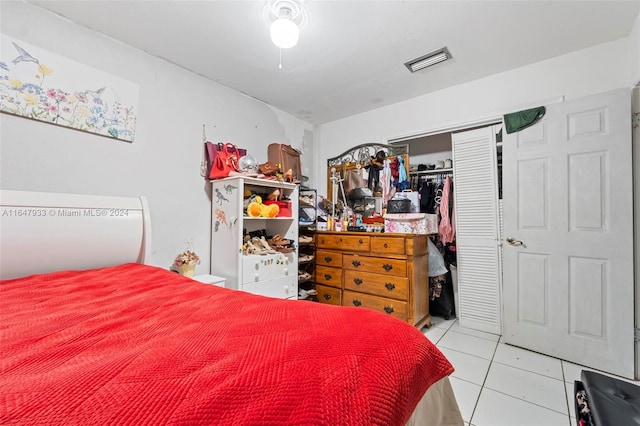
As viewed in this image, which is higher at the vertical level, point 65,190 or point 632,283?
point 65,190

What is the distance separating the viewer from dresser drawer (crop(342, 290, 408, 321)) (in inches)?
Answer: 97.0

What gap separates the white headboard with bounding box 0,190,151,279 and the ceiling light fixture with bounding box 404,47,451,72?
2561 millimetres

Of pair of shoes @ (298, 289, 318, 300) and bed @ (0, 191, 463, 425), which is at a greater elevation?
bed @ (0, 191, 463, 425)

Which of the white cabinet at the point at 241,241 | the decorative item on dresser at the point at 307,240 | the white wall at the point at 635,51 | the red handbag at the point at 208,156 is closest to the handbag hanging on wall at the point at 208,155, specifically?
the red handbag at the point at 208,156

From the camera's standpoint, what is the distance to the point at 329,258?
3.02m

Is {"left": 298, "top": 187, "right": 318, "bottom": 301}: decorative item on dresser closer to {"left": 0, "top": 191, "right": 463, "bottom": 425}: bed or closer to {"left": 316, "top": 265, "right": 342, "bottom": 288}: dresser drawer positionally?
{"left": 316, "top": 265, "right": 342, "bottom": 288}: dresser drawer

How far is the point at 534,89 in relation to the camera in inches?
94.6

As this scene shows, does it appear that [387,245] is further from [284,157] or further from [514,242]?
[284,157]

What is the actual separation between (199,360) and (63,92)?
222cm

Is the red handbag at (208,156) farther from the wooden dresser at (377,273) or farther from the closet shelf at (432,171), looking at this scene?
the closet shelf at (432,171)

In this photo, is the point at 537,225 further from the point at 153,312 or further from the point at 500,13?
the point at 153,312

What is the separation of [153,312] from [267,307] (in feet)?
1.41

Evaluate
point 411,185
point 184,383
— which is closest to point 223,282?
point 184,383

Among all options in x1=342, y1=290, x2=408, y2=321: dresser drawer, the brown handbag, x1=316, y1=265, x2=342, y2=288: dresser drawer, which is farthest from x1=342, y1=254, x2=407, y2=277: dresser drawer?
the brown handbag
